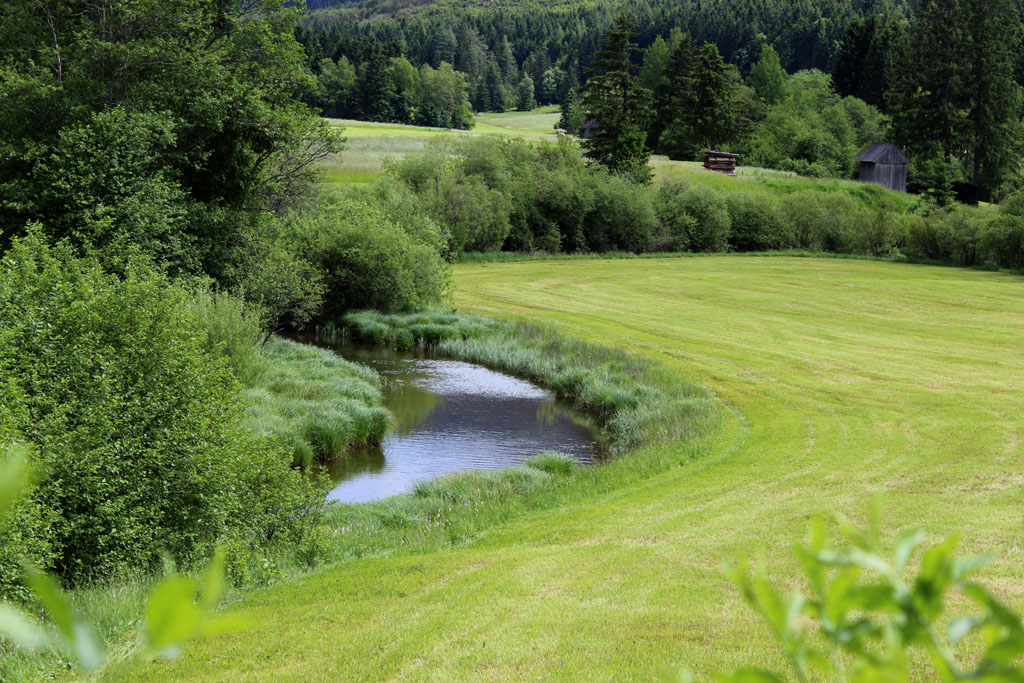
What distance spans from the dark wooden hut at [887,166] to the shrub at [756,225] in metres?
21.2

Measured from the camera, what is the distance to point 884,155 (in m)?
72.8

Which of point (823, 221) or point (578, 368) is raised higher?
point (823, 221)

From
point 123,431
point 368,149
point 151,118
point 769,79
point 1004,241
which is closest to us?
point 123,431

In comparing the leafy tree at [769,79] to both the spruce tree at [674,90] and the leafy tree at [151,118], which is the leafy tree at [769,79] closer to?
the spruce tree at [674,90]

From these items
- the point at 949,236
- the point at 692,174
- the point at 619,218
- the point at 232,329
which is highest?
the point at 692,174

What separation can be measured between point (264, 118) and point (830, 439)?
16068 millimetres

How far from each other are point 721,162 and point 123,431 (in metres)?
64.8

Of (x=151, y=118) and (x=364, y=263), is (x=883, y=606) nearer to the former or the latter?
(x=151, y=118)

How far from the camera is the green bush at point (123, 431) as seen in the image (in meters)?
9.10

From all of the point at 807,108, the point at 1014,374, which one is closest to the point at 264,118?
the point at 1014,374

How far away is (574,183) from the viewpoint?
5109cm

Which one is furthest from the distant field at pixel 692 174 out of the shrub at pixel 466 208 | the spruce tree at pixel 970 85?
the shrub at pixel 466 208

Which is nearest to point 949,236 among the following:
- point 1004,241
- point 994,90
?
point 1004,241

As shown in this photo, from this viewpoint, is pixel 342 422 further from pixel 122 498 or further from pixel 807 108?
pixel 807 108
